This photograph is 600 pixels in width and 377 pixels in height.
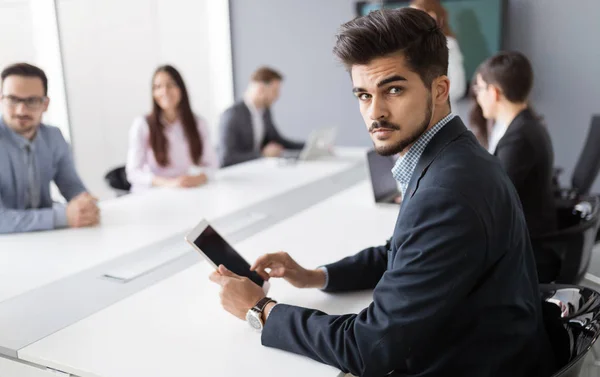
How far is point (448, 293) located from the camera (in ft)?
3.75

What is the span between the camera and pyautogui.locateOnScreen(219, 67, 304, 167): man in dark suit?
459cm

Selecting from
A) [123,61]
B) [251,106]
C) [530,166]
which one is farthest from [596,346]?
[123,61]

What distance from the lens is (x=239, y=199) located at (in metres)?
2.88

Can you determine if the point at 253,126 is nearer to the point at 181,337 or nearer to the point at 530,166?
the point at 530,166

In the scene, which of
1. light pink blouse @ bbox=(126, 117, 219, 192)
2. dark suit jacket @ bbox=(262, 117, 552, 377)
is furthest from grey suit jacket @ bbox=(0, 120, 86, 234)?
dark suit jacket @ bbox=(262, 117, 552, 377)

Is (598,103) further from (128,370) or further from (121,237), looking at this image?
(128,370)

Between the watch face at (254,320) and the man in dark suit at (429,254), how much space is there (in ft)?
0.16

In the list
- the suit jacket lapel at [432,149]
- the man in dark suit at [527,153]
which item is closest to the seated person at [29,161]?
the suit jacket lapel at [432,149]

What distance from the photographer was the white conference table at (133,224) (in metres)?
1.96

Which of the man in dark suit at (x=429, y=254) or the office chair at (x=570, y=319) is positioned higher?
the man in dark suit at (x=429, y=254)

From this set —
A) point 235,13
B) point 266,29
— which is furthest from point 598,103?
point 235,13

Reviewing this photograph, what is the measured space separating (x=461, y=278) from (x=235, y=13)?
5.41 m

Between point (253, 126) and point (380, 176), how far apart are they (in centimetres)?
216

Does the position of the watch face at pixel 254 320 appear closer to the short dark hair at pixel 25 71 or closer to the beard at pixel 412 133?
the beard at pixel 412 133
